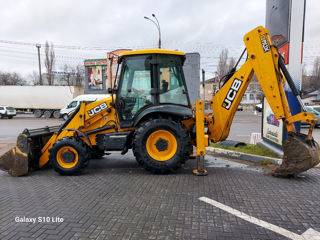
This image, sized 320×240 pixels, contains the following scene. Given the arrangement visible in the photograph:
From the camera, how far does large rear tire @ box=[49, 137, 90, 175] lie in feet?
18.0

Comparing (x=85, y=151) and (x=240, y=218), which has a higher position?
(x=85, y=151)

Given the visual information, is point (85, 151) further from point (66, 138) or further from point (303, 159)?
point (303, 159)

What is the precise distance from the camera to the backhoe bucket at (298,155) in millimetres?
4625

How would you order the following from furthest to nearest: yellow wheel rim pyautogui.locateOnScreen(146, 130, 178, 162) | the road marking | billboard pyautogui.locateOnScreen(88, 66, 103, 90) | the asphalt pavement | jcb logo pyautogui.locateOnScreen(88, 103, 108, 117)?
billboard pyautogui.locateOnScreen(88, 66, 103, 90)
jcb logo pyautogui.locateOnScreen(88, 103, 108, 117)
yellow wheel rim pyautogui.locateOnScreen(146, 130, 178, 162)
the asphalt pavement
the road marking

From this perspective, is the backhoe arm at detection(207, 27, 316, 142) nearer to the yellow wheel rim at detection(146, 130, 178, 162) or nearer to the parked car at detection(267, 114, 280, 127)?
the yellow wheel rim at detection(146, 130, 178, 162)

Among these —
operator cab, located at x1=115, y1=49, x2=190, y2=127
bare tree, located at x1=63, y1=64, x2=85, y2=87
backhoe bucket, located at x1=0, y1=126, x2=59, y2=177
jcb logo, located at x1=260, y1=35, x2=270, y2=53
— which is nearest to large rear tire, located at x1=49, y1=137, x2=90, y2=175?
backhoe bucket, located at x1=0, y1=126, x2=59, y2=177

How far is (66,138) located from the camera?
18.3 feet

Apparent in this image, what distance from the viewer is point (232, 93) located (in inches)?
213

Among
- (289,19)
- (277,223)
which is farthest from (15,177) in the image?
(289,19)

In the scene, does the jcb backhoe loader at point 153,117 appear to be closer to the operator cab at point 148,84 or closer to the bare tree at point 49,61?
the operator cab at point 148,84

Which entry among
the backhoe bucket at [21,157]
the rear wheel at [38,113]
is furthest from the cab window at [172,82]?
the rear wheel at [38,113]

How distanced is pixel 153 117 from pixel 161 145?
701mm

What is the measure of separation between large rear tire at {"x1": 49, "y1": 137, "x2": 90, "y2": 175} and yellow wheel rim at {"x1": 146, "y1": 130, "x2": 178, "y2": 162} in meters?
1.51

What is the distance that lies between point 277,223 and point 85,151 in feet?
13.4
